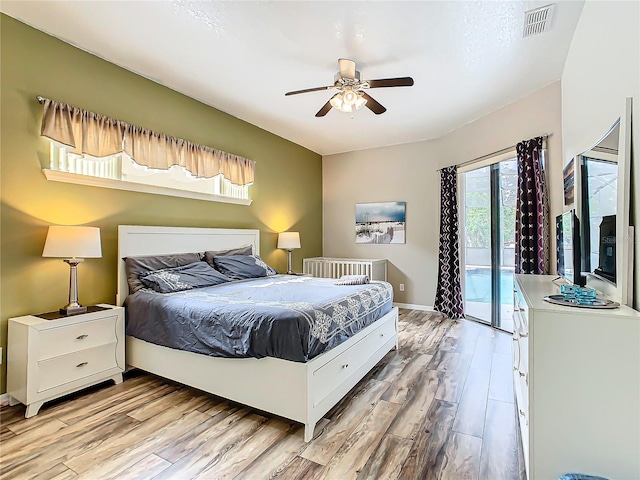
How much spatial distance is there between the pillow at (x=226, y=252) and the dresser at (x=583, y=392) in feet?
10.3

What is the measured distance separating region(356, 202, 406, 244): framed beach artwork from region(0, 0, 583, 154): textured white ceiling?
200cm

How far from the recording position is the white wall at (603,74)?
4.75 feet

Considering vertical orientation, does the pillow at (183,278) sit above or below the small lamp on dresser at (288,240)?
below

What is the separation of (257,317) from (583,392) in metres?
1.66

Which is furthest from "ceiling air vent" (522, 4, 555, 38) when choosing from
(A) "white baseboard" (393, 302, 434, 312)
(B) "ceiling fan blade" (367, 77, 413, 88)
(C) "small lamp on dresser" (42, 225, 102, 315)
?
(A) "white baseboard" (393, 302, 434, 312)

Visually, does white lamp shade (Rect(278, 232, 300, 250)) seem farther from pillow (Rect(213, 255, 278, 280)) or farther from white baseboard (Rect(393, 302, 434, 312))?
white baseboard (Rect(393, 302, 434, 312))

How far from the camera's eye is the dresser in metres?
1.30

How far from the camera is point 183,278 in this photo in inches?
121

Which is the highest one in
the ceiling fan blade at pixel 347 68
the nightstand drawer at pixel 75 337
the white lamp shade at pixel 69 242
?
the ceiling fan blade at pixel 347 68

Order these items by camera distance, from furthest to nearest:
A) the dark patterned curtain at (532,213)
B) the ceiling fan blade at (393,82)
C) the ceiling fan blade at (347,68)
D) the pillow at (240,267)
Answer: the pillow at (240,267) → the dark patterned curtain at (532,213) → the ceiling fan blade at (347,68) → the ceiling fan blade at (393,82)

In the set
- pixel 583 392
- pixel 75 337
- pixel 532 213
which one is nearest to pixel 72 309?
pixel 75 337

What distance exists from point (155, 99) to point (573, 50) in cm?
372

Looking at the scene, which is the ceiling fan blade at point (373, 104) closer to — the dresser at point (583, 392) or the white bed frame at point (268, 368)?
the white bed frame at point (268, 368)

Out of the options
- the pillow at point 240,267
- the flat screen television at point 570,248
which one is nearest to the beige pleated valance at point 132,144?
the pillow at point 240,267
